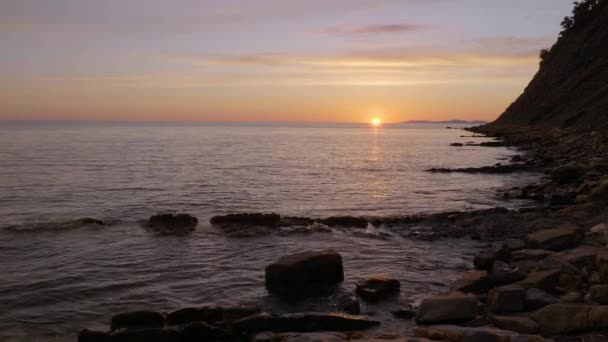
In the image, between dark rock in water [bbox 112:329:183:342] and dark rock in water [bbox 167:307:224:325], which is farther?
dark rock in water [bbox 167:307:224:325]

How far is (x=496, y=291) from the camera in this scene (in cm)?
795

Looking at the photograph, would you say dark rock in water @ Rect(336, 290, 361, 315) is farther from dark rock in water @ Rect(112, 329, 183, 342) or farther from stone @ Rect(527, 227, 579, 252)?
stone @ Rect(527, 227, 579, 252)

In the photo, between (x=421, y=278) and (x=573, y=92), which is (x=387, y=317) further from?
(x=573, y=92)

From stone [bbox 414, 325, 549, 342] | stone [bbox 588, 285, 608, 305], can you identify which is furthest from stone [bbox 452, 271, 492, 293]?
stone [bbox 414, 325, 549, 342]

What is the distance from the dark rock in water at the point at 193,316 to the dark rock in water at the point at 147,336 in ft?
1.68

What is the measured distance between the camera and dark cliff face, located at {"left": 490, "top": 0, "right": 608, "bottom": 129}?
2272 inches

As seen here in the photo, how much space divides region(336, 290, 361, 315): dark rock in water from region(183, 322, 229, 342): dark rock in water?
6.88 ft

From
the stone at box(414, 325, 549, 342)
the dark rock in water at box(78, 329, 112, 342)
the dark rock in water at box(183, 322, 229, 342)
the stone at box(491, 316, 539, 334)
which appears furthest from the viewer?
the dark rock in water at box(183, 322, 229, 342)

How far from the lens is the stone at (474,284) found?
29.5ft

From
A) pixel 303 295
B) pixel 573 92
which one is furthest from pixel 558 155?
pixel 573 92

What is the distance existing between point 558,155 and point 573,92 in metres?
39.5

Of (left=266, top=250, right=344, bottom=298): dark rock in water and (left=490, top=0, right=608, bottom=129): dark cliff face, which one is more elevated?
(left=490, top=0, right=608, bottom=129): dark cliff face

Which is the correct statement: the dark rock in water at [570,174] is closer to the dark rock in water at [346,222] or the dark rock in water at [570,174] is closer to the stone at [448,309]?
the dark rock in water at [346,222]

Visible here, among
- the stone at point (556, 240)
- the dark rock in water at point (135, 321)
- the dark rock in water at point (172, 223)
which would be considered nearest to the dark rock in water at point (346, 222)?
the dark rock in water at point (172, 223)
